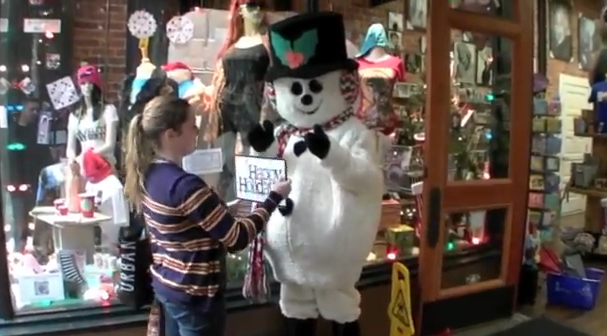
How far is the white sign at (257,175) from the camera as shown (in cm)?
231

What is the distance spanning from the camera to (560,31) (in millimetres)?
6234

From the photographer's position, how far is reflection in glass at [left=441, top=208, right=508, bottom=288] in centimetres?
Result: 341

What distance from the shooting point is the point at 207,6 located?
9.98 ft

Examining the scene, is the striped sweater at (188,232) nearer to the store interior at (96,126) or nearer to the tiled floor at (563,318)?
the store interior at (96,126)

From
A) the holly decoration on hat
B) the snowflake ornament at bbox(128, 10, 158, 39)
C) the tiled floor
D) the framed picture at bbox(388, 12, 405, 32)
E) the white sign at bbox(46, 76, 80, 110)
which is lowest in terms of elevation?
the tiled floor

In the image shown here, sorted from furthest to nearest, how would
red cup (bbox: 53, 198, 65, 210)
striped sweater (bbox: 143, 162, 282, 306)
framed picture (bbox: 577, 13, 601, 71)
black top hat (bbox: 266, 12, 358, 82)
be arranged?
framed picture (bbox: 577, 13, 601, 71)
red cup (bbox: 53, 198, 65, 210)
black top hat (bbox: 266, 12, 358, 82)
striped sweater (bbox: 143, 162, 282, 306)

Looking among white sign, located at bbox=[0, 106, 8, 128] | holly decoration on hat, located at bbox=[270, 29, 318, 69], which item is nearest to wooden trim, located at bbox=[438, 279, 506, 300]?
holly decoration on hat, located at bbox=[270, 29, 318, 69]

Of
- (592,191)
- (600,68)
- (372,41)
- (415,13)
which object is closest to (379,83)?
(372,41)

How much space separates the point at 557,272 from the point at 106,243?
8.77ft

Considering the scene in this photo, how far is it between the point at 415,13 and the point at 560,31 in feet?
10.2

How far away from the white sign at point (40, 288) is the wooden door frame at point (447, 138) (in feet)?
5.19

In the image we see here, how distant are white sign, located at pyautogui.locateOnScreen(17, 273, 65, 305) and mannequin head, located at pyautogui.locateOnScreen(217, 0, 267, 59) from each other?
1131 millimetres

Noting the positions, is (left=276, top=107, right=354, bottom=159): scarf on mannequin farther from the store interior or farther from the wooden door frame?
the wooden door frame

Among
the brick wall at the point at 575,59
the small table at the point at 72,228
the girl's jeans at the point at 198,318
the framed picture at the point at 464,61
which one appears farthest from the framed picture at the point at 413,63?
the brick wall at the point at 575,59
